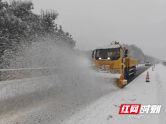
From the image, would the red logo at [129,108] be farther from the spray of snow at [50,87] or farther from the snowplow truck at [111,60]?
the snowplow truck at [111,60]

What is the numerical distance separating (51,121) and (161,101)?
4.27 metres

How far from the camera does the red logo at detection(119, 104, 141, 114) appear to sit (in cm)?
A: 410

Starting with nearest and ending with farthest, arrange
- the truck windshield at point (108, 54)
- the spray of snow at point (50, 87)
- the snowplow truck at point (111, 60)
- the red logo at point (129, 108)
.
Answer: the red logo at point (129, 108) → the spray of snow at point (50, 87) → the snowplow truck at point (111, 60) → the truck windshield at point (108, 54)

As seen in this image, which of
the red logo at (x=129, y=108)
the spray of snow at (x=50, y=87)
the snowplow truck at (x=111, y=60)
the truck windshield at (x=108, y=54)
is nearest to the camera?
the red logo at (x=129, y=108)

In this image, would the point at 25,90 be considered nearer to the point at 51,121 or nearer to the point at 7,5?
the point at 51,121

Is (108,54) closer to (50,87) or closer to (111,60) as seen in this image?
(111,60)

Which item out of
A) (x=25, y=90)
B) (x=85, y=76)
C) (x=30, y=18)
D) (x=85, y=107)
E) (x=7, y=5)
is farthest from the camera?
(x=30, y=18)

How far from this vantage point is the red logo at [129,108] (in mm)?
4098

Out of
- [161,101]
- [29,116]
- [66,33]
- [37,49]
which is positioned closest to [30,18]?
[37,49]

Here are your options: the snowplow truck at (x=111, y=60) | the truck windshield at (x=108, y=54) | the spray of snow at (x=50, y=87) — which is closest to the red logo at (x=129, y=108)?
the spray of snow at (x=50, y=87)

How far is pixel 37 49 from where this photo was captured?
1220 centimetres

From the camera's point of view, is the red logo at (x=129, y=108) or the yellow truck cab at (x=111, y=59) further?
the yellow truck cab at (x=111, y=59)

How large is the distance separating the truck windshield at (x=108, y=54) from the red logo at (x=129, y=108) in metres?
4.03

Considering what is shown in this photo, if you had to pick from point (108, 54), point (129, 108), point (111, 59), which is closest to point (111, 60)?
point (111, 59)
